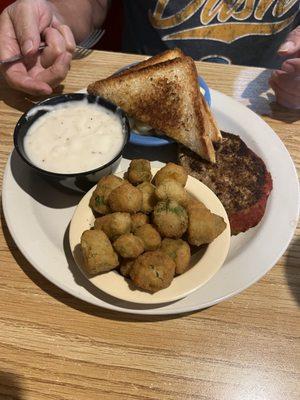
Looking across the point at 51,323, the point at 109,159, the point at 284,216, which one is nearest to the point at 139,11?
the point at 109,159

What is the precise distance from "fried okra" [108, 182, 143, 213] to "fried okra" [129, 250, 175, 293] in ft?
0.48

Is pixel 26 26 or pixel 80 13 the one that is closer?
pixel 26 26

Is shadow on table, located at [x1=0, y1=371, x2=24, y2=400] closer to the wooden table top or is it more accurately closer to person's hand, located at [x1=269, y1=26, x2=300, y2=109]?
the wooden table top

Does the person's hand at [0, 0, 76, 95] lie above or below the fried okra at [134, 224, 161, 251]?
above

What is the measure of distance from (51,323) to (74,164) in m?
0.47

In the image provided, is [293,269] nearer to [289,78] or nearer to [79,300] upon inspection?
[79,300]

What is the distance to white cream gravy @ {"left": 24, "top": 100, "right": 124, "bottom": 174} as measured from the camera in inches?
49.9

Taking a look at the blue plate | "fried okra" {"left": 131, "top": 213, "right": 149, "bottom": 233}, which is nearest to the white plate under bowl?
"fried okra" {"left": 131, "top": 213, "right": 149, "bottom": 233}

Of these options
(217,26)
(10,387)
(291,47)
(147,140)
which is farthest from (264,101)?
(10,387)

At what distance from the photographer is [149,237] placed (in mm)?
1045

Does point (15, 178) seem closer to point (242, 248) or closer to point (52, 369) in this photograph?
point (52, 369)

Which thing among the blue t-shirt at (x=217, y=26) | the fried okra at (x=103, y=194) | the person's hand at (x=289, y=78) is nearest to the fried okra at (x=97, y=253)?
the fried okra at (x=103, y=194)

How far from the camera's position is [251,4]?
72.9 inches

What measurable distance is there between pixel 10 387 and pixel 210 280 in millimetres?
561
